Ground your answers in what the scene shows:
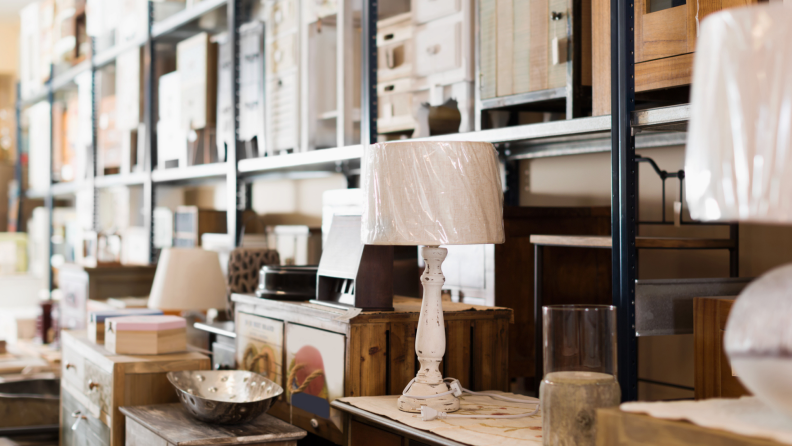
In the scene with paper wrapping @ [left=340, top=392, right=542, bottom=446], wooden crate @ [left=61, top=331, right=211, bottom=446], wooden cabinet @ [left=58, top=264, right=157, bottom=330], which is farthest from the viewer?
wooden cabinet @ [left=58, top=264, right=157, bottom=330]

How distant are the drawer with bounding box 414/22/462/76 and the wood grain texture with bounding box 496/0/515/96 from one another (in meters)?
0.19

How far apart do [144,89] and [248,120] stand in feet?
4.96

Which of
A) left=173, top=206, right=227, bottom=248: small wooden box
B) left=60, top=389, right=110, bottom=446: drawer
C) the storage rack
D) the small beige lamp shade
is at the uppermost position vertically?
the storage rack

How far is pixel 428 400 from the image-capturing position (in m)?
1.92

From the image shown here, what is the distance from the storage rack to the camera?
5.99 feet

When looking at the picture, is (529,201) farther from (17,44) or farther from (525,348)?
(17,44)

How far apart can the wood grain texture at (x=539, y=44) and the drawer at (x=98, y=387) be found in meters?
1.61

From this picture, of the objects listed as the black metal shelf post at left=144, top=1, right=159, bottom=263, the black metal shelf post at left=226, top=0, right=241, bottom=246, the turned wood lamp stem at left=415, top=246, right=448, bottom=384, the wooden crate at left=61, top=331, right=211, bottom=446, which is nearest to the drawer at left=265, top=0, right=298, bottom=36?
the black metal shelf post at left=226, top=0, right=241, bottom=246

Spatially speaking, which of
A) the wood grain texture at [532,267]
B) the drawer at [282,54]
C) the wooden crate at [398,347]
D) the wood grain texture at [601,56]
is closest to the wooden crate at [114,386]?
the wooden crate at [398,347]

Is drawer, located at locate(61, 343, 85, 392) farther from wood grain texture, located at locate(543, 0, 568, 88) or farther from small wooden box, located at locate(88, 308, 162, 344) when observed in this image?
wood grain texture, located at locate(543, 0, 568, 88)

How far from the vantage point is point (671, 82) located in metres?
1.79

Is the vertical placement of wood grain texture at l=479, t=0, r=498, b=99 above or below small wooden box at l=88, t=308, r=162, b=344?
above

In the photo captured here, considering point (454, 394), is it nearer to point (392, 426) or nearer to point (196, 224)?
point (392, 426)

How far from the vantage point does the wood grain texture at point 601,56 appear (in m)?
1.93
